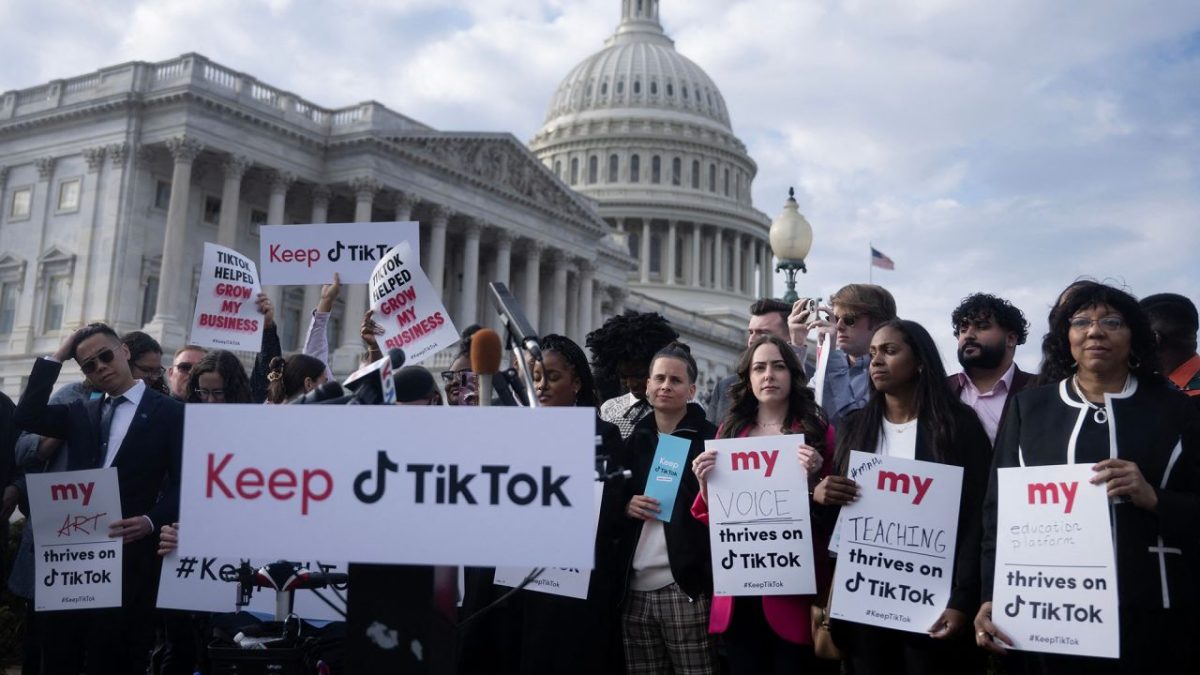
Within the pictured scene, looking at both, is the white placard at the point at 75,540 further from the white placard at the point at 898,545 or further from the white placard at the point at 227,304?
the white placard at the point at 898,545

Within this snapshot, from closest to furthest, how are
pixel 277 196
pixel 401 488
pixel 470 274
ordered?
pixel 401 488, pixel 277 196, pixel 470 274

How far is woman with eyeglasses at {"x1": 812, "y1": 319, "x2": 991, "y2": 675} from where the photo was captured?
5.07 meters

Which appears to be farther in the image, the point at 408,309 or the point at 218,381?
the point at 218,381

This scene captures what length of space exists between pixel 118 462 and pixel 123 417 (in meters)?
0.27

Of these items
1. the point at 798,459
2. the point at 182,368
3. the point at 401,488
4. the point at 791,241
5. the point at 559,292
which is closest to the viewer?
the point at 401,488

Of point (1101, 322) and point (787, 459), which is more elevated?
point (1101, 322)

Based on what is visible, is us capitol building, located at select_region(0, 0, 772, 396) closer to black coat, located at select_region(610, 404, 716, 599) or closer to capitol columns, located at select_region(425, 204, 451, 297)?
capitol columns, located at select_region(425, 204, 451, 297)

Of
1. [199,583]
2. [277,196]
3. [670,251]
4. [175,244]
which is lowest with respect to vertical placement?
[199,583]

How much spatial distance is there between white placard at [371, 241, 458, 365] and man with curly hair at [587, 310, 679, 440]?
116 centimetres

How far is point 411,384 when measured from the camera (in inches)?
185

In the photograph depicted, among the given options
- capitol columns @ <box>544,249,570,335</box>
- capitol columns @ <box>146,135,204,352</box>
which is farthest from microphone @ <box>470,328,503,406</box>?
capitol columns @ <box>544,249,570,335</box>

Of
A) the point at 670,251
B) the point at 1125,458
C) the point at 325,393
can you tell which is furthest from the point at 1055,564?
the point at 670,251

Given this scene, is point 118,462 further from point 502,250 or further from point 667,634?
point 502,250

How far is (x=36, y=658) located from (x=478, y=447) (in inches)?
190
